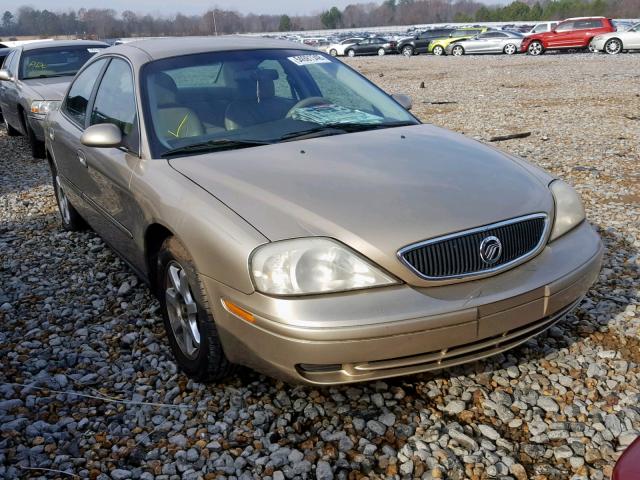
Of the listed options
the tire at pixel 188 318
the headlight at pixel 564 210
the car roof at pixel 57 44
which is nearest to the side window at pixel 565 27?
the car roof at pixel 57 44

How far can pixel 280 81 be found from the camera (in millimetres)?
3898

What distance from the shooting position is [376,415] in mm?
2795

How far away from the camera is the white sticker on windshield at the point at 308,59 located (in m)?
4.06

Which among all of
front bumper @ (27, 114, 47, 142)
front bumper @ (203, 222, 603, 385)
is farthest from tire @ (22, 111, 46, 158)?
front bumper @ (203, 222, 603, 385)

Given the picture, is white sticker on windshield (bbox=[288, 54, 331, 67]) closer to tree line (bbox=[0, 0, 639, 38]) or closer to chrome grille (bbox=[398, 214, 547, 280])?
chrome grille (bbox=[398, 214, 547, 280])

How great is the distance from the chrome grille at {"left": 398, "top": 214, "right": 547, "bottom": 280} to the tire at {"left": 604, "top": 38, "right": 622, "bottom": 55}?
26983 millimetres

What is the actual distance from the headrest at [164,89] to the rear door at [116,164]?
14 centimetres

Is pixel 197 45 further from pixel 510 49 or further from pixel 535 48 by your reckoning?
pixel 510 49

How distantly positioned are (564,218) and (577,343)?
79 centimetres

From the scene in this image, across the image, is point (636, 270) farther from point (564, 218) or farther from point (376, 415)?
point (376, 415)

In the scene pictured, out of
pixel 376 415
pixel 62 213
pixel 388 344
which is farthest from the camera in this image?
pixel 62 213

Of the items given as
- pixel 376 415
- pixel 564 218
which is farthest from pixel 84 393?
pixel 564 218

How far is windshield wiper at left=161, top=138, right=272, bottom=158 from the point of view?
3.23 meters

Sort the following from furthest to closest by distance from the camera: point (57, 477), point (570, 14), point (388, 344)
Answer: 1. point (570, 14)
2. point (57, 477)
3. point (388, 344)
